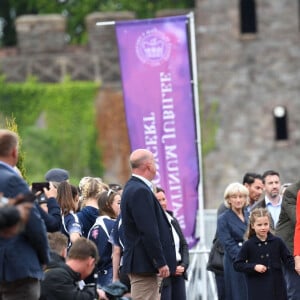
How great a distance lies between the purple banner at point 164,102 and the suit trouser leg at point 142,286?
6.40 meters

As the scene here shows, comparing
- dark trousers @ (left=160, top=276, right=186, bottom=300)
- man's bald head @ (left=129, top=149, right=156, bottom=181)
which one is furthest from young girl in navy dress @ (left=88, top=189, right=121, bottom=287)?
man's bald head @ (left=129, top=149, right=156, bottom=181)

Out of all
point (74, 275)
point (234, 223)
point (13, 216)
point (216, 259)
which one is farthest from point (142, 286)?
point (13, 216)

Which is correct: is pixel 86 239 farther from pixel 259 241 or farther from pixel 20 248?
pixel 259 241

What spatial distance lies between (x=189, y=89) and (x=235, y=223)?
402 centimetres

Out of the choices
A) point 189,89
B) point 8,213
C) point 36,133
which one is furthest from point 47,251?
point 36,133

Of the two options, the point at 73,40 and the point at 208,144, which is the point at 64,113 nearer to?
the point at 208,144

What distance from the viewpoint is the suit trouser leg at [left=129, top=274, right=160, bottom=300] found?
535 inches

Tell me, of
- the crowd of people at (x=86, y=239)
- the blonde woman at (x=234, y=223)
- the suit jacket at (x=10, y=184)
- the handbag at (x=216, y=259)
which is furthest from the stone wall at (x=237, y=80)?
the suit jacket at (x=10, y=184)

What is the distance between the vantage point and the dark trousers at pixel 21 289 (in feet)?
36.5

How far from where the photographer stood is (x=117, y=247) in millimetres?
14562

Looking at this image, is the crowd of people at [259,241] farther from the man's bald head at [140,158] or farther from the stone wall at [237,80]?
the stone wall at [237,80]

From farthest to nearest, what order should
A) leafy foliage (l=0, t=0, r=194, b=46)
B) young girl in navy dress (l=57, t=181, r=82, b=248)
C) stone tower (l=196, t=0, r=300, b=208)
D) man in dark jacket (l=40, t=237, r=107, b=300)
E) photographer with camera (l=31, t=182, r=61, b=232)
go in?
1. leafy foliage (l=0, t=0, r=194, b=46)
2. stone tower (l=196, t=0, r=300, b=208)
3. young girl in navy dress (l=57, t=181, r=82, b=248)
4. photographer with camera (l=31, t=182, r=61, b=232)
5. man in dark jacket (l=40, t=237, r=107, b=300)

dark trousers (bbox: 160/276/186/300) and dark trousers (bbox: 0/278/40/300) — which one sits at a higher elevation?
dark trousers (bbox: 0/278/40/300)

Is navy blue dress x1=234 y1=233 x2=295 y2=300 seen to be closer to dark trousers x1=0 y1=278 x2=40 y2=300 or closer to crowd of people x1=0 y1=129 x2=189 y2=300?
crowd of people x1=0 y1=129 x2=189 y2=300
